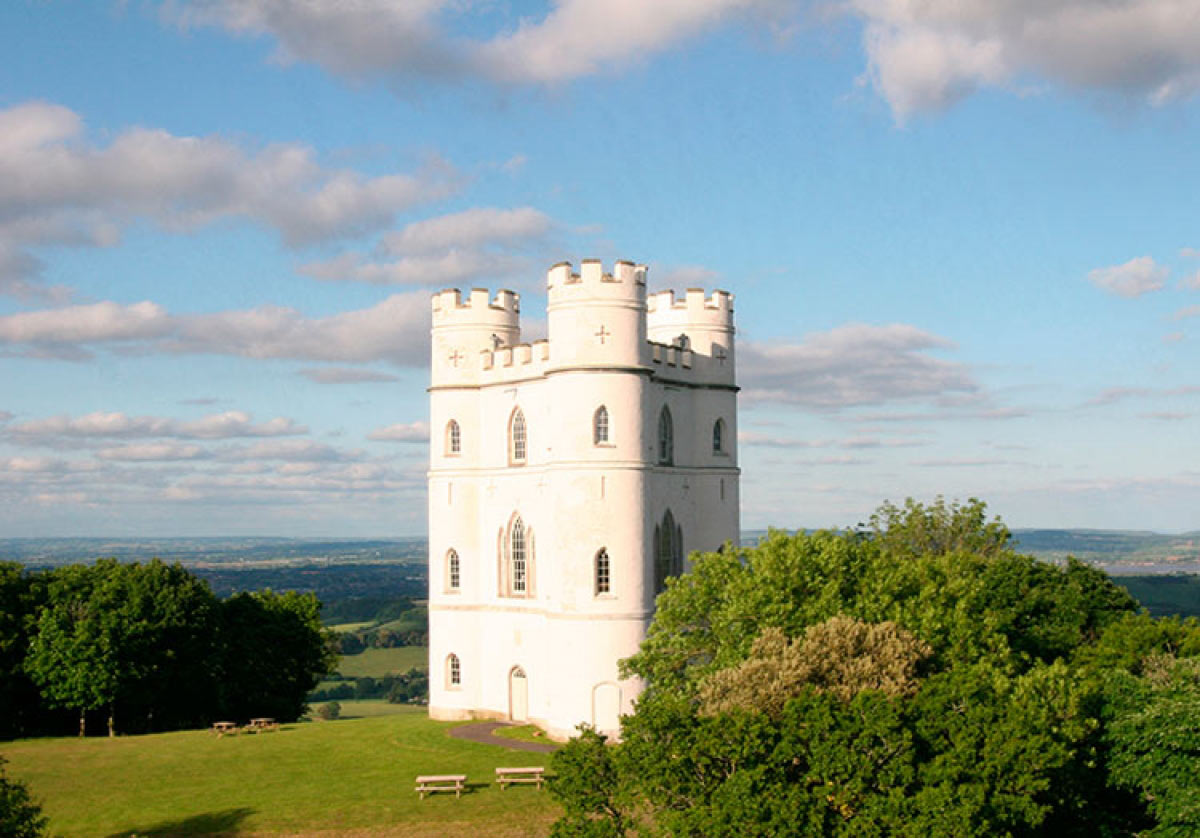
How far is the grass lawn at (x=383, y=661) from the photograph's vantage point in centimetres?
13312

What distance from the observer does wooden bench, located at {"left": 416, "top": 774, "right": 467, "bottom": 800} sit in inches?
1314

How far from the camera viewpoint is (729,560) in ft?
112

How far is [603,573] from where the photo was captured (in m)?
41.2

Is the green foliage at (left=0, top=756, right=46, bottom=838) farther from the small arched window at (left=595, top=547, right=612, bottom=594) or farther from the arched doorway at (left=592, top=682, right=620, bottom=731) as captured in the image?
the small arched window at (left=595, top=547, right=612, bottom=594)

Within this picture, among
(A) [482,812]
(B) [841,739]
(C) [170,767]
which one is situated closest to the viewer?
(B) [841,739]

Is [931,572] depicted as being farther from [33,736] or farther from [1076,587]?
[33,736]

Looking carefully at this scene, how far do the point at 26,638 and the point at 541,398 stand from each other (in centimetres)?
2617

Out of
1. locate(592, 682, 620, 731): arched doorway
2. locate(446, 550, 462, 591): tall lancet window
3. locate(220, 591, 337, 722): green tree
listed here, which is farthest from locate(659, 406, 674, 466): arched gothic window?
locate(220, 591, 337, 722): green tree

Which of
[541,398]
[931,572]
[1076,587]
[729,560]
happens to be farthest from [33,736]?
[1076,587]

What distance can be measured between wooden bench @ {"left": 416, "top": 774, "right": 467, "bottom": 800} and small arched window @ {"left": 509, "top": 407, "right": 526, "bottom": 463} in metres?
15.4

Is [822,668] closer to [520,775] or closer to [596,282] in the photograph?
[520,775]

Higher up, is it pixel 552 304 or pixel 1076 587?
pixel 552 304

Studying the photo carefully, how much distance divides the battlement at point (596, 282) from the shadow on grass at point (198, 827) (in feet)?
70.5

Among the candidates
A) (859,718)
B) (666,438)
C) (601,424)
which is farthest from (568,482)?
(859,718)
